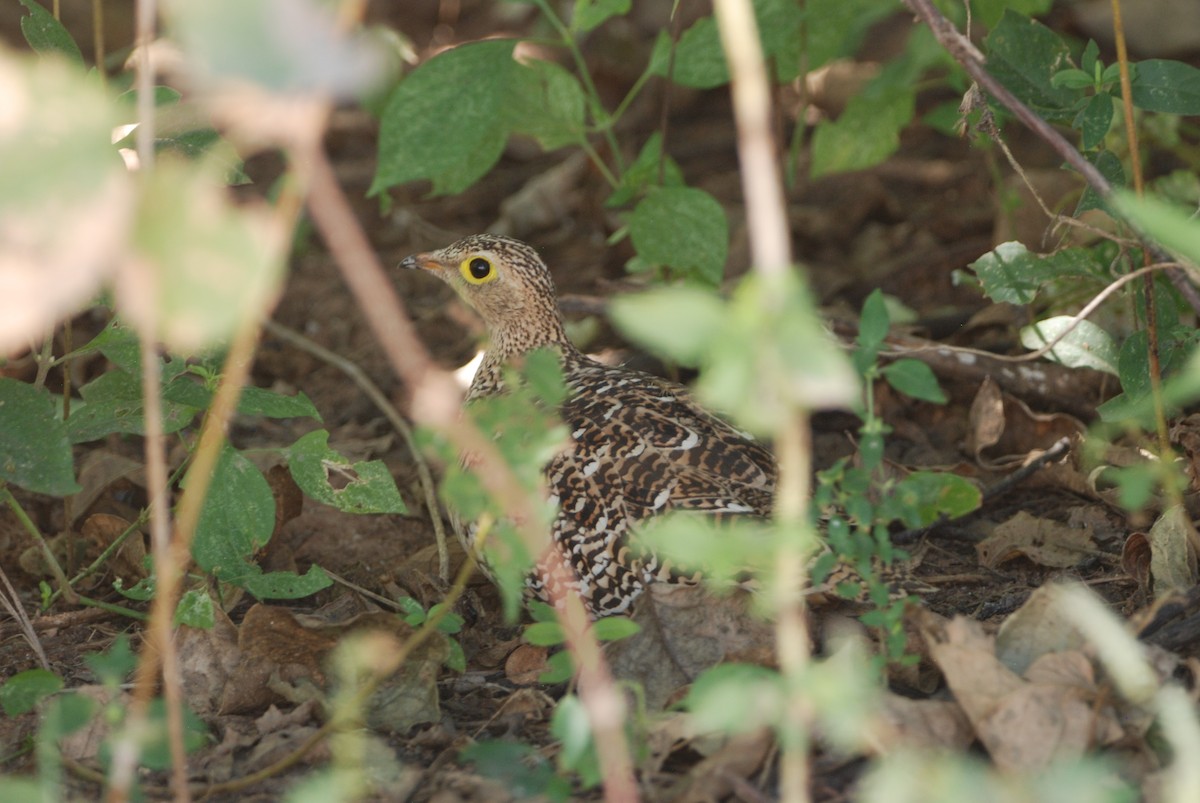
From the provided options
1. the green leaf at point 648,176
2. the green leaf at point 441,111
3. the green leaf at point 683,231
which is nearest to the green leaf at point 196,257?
the green leaf at point 441,111

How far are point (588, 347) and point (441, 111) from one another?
1.55 meters

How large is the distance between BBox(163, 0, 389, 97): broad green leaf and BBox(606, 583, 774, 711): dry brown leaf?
1.59m

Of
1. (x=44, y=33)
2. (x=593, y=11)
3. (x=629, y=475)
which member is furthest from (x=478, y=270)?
(x=44, y=33)

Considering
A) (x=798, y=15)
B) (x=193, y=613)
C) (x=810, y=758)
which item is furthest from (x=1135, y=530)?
(x=193, y=613)

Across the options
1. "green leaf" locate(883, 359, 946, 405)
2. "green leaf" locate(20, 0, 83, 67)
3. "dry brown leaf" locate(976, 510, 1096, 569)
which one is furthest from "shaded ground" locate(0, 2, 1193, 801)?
"green leaf" locate(20, 0, 83, 67)

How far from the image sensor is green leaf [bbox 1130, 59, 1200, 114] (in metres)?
2.97

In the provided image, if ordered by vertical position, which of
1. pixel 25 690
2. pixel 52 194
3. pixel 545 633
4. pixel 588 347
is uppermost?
pixel 52 194

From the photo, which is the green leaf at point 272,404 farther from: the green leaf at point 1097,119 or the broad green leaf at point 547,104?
the green leaf at point 1097,119

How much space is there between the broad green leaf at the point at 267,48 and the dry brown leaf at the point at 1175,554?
215 cm

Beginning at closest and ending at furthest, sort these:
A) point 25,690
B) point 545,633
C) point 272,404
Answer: point 545,633 → point 25,690 → point 272,404

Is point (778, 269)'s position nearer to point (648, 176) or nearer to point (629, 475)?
point (629, 475)

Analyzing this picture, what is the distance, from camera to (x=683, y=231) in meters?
4.11

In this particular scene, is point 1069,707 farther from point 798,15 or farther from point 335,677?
point 798,15

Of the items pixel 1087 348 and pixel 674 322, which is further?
pixel 1087 348
